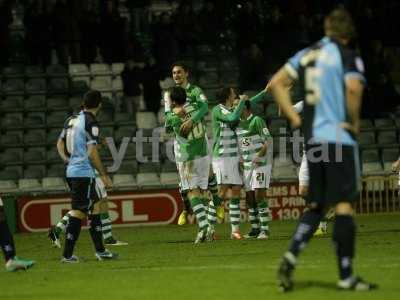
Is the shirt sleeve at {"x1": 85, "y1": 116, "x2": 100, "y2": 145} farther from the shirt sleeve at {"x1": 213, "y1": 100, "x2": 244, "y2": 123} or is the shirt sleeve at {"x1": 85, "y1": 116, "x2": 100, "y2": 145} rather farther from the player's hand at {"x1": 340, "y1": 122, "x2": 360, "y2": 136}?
the player's hand at {"x1": 340, "y1": 122, "x2": 360, "y2": 136}

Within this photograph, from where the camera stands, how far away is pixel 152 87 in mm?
24156

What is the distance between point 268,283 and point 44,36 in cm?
1574

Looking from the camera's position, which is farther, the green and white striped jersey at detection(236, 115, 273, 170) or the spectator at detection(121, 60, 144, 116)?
the spectator at detection(121, 60, 144, 116)

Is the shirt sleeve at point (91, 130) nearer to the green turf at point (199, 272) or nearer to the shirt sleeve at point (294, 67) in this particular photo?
the green turf at point (199, 272)

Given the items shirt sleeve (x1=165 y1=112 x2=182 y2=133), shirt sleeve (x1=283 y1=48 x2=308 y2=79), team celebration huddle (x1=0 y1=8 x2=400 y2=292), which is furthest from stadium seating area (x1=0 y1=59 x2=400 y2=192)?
shirt sleeve (x1=283 y1=48 x2=308 y2=79)

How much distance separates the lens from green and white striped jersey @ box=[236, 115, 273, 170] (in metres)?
17.2

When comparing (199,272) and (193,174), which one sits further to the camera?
(193,174)

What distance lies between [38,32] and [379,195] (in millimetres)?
8494

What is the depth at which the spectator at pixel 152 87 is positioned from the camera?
2408 cm

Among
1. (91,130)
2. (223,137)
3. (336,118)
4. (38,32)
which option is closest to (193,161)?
(223,137)

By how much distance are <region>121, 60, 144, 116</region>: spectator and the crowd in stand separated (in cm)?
2

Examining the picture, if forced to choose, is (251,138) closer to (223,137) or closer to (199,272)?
(223,137)

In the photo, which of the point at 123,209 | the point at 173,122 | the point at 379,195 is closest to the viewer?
the point at 173,122

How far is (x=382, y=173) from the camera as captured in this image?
2306 centimetres
